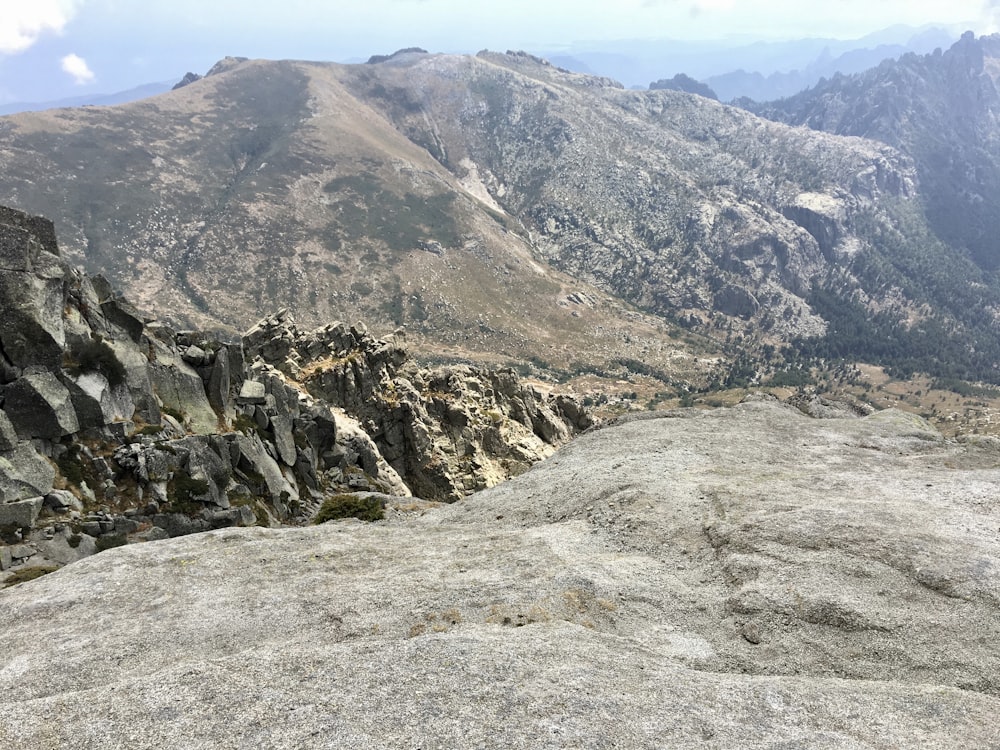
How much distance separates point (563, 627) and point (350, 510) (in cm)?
2582

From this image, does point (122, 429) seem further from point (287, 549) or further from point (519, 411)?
point (519, 411)

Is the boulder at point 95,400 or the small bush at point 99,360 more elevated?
the small bush at point 99,360

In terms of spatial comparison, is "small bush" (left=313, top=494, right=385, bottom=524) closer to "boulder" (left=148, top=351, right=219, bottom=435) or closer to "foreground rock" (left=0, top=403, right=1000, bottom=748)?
"foreground rock" (left=0, top=403, right=1000, bottom=748)

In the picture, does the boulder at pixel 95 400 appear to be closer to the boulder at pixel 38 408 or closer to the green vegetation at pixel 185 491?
the boulder at pixel 38 408

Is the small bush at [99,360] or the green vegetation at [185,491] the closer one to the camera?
the green vegetation at [185,491]

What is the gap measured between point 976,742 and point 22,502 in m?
37.6

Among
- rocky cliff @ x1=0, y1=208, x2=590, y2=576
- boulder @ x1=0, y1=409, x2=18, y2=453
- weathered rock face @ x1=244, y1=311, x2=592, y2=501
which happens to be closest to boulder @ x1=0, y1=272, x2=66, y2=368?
rocky cliff @ x1=0, y1=208, x2=590, y2=576

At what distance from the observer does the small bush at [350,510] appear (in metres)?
42.4

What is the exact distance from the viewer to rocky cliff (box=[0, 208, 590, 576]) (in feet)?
103

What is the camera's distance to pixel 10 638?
21375 mm

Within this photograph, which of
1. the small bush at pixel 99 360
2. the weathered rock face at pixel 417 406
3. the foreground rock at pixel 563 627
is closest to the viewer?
the foreground rock at pixel 563 627

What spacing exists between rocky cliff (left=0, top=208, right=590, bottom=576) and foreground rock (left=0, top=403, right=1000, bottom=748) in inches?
218

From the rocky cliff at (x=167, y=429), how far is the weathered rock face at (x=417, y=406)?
21 cm

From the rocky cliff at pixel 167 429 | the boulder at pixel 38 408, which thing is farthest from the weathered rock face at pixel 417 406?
the boulder at pixel 38 408
